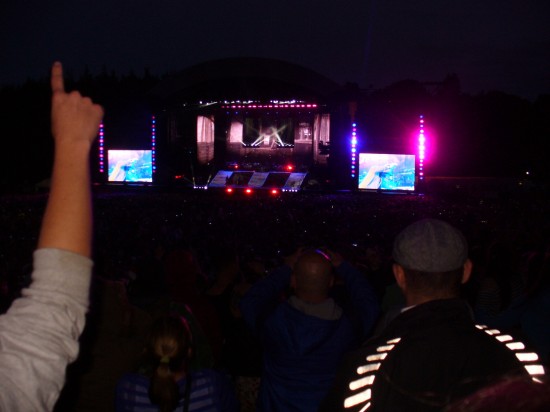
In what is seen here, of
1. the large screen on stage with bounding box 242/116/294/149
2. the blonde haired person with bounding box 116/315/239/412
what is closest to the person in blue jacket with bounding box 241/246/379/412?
the blonde haired person with bounding box 116/315/239/412

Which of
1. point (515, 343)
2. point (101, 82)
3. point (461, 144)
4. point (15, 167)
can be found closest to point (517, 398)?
point (515, 343)

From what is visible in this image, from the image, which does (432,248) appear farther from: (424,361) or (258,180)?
(258,180)

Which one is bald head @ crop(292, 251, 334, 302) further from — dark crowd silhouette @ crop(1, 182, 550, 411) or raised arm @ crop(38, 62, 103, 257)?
raised arm @ crop(38, 62, 103, 257)

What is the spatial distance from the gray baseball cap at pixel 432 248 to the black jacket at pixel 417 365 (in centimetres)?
27

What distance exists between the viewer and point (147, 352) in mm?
2342

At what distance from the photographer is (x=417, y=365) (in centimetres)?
136

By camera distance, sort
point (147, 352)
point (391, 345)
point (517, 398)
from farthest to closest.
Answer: point (147, 352), point (391, 345), point (517, 398)

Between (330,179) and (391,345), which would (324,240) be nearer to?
(391,345)

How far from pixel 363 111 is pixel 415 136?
83.2 inches

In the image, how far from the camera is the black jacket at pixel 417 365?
1.34 meters

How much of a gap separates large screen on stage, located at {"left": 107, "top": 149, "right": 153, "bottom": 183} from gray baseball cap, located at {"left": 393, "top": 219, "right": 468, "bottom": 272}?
21.3 metres

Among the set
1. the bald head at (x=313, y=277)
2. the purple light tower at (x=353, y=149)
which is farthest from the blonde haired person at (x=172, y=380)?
the purple light tower at (x=353, y=149)

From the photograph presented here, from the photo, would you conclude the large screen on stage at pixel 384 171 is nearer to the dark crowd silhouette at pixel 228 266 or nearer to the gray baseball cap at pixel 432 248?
the dark crowd silhouette at pixel 228 266

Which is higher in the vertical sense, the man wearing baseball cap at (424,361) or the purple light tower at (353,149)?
the purple light tower at (353,149)
